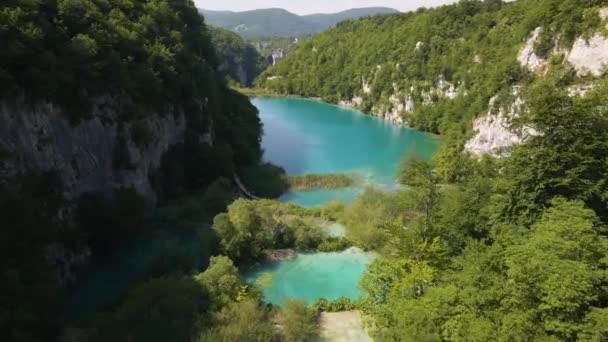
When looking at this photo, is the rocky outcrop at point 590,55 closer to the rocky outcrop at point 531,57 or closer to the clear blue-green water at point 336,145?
the rocky outcrop at point 531,57

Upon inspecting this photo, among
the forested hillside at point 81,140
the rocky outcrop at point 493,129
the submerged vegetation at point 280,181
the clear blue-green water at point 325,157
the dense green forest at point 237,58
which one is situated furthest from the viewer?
the dense green forest at point 237,58

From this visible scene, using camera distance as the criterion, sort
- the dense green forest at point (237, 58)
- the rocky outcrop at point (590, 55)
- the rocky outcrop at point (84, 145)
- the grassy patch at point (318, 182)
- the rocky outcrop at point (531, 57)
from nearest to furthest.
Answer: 1. the rocky outcrop at point (84, 145)
2. the rocky outcrop at point (590, 55)
3. the grassy patch at point (318, 182)
4. the rocky outcrop at point (531, 57)
5. the dense green forest at point (237, 58)

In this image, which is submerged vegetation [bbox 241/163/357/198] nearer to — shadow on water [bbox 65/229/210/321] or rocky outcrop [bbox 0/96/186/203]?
rocky outcrop [bbox 0/96/186/203]

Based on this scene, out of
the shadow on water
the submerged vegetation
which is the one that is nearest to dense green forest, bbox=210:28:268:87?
the submerged vegetation

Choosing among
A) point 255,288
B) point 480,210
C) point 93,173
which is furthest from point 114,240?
point 480,210

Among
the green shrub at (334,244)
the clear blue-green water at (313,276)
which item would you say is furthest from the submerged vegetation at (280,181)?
the clear blue-green water at (313,276)

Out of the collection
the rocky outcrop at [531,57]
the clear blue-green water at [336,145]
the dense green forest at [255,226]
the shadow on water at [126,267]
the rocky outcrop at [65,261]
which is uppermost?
the rocky outcrop at [531,57]

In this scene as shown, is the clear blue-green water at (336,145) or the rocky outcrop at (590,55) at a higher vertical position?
the rocky outcrop at (590,55)

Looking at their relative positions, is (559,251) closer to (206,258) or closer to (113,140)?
(206,258)
